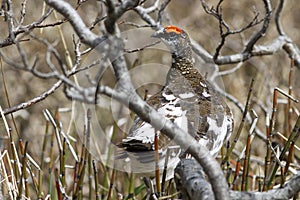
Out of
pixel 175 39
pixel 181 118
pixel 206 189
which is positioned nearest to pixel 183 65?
pixel 175 39

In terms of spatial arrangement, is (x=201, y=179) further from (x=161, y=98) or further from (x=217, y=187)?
(x=161, y=98)

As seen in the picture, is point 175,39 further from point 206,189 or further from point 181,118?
point 206,189

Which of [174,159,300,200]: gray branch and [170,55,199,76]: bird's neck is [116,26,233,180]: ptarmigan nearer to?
[170,55,199,76]: bird's neck

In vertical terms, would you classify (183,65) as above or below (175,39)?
below

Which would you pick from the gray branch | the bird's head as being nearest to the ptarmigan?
the bird's head

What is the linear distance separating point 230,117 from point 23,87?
2.82m

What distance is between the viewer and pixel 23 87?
15.5 ft

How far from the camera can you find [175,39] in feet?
8.34

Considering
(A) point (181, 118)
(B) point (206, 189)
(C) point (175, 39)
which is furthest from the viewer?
(C) point (175, 39)

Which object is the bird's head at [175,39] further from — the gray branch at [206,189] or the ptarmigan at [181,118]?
the gray branch at [206,189]

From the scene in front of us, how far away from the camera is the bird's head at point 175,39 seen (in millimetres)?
2495

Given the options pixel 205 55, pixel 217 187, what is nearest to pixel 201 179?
pixel 217 187

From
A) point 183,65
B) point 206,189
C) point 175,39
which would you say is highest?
point 175,39

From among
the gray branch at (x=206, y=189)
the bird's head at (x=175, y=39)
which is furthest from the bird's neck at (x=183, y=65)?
the gray branch at (x=206, y=189)
